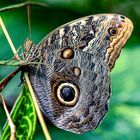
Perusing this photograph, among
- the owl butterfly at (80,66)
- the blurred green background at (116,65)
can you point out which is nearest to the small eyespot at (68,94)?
the owl butterfly at (80,66)

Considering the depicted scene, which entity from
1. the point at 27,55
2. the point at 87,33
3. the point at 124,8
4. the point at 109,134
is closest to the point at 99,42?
the point at 87,33

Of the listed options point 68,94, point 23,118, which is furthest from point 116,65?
point 23,118

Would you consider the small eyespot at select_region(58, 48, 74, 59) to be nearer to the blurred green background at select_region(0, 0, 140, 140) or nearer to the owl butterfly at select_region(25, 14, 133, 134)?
the owl butterfly at select_region(25, 14, 133, 134)

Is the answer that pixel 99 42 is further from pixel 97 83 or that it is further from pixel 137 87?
pixel 137 87

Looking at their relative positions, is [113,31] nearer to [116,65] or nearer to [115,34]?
[115,34]

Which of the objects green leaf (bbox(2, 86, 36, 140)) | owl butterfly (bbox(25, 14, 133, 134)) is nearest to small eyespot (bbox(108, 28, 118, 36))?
owl butterfly (bbox(25, 14, 133, 134))

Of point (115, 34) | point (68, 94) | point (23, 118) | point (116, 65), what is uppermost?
point (116, 65)
